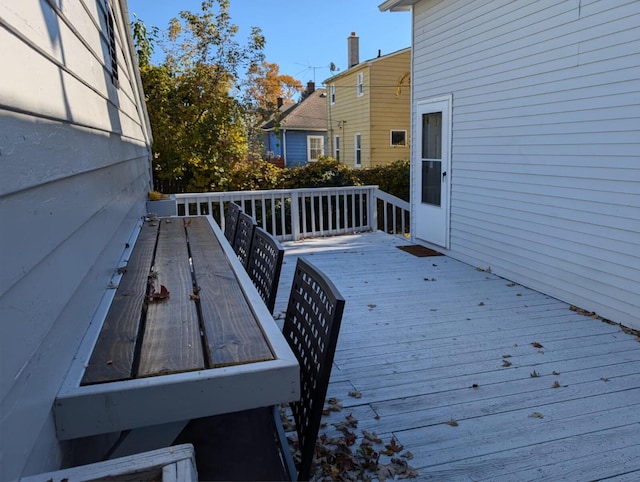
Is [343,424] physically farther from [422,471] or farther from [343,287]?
[343,287]

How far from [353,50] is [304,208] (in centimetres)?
1179

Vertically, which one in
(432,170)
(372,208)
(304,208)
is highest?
(432,170)

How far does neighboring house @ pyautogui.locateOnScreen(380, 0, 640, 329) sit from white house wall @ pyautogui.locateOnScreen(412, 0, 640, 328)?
0.01 meters

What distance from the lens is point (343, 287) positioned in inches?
188

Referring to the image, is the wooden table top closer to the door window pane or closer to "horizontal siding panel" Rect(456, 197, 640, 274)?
"horizontal siding panel" Rect(456, 197, 640, 274)

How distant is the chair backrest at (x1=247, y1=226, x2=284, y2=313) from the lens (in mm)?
2260

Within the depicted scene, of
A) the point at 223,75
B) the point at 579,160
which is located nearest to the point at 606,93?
the point at 579,160

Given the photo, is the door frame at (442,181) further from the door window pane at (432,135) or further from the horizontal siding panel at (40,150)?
the horizontal siding panel at (40,150)

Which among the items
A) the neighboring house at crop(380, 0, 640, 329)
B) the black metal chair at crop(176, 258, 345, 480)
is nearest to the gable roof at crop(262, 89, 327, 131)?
the neighboring house at crop(380, 0, 640, 329)

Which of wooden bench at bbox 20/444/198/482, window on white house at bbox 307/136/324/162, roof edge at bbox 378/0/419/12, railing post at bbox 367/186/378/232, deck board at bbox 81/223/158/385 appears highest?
roof edge at bbox 378/0/419/12

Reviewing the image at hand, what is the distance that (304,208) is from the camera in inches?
285

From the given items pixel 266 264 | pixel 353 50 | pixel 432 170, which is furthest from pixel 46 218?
pixel 353 50

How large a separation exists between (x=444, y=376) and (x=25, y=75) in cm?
258

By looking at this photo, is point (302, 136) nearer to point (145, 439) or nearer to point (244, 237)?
point (244, 237)
